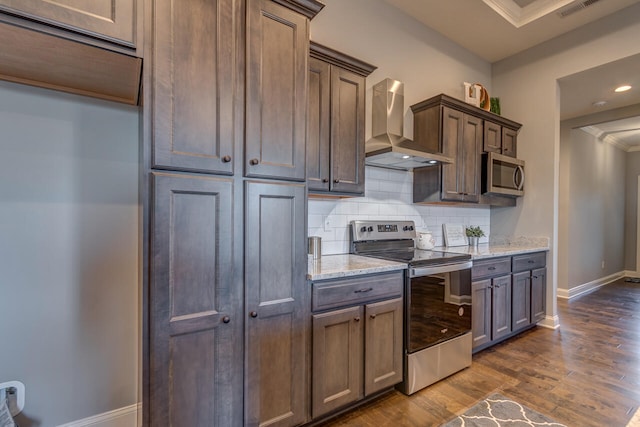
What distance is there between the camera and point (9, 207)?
1.47m

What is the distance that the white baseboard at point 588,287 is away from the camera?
15.5 ft

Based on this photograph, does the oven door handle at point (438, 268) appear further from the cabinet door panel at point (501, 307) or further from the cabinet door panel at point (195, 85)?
the cabinet door panel at point (195, 85)

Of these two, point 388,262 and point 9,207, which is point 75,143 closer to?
point 9,207

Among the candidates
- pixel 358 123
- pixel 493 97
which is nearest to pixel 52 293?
pixel 358 123

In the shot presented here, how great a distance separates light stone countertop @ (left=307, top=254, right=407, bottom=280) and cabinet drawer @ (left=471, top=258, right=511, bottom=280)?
3.31ft

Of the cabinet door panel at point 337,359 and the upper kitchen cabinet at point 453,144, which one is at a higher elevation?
the upper kitchen cabinet at point 453,144

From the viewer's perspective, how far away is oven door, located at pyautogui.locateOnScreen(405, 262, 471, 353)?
6.99ft

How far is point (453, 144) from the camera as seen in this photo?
10.1 ft

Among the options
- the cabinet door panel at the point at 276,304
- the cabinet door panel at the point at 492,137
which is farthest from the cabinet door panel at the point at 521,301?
→ the cabinet door panel at the point at 276,304

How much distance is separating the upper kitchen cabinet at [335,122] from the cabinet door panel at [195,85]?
70 centimetres

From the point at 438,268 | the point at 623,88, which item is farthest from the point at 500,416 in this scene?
the point at 623,88

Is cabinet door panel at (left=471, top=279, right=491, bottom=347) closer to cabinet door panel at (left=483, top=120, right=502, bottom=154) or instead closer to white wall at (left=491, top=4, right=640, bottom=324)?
white wall at (left=491, top=4, right=640, bottom=324)

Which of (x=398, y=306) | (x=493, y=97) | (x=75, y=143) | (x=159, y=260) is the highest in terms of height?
(x=493, y=97)

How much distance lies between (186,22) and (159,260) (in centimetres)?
111
